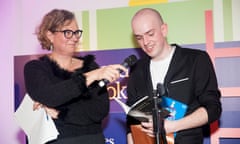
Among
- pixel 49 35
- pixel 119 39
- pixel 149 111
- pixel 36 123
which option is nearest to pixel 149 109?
pixel 149 111

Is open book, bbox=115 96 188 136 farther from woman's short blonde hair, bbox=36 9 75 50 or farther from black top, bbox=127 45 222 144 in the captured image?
woman's short blonde hair, bbox=36 9 75 50

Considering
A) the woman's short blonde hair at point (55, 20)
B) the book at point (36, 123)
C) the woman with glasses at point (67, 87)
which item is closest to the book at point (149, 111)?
the woman with glasses at point (67, 87)

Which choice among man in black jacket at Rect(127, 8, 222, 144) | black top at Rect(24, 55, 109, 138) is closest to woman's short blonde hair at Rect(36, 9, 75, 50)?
black top at Rect(24, 55, 109, 138)

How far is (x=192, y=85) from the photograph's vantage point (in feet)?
5.32

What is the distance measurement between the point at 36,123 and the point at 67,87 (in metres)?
0.30

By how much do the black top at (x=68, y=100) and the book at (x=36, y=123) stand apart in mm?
52

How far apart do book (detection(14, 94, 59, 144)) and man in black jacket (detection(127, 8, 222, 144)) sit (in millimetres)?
428

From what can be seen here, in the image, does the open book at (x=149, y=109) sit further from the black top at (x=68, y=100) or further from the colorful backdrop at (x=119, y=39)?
the colorful backdrop at (x=119, y=39)

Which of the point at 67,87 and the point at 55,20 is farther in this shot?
the point at 55,20

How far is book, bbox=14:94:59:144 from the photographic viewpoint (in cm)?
160

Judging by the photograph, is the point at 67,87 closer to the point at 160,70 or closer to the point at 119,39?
the point at 160,70

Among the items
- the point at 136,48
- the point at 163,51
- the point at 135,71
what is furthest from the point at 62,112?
the point at 136,48

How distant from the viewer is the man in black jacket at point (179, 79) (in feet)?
4.98

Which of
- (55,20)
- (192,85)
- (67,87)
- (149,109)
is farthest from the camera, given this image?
(55,20)
